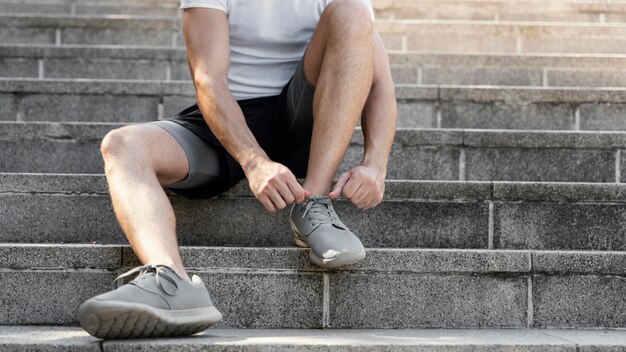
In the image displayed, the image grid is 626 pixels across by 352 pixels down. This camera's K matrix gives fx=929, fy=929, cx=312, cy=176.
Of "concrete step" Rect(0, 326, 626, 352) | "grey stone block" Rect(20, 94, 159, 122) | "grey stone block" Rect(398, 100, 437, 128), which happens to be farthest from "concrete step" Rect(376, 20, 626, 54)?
"concrete step" Rect(0, 326, 626, 352)

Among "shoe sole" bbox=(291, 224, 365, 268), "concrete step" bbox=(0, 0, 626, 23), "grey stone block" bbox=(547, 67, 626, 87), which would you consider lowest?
"shoe sole" bbox=(291, 224, 365, 268)

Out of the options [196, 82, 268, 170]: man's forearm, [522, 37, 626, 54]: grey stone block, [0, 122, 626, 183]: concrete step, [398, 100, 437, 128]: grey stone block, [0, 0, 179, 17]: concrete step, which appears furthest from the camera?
[0, 0, 179, 17]: concrete step

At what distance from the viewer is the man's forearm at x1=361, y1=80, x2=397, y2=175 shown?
2720mm

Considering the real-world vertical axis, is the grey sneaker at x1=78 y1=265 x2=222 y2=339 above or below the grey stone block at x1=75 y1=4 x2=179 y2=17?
below

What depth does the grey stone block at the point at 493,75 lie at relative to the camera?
4715mm

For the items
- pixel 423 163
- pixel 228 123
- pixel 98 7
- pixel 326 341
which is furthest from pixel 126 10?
pixel 326 341

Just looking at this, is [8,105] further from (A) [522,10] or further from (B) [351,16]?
(A) [522,10]

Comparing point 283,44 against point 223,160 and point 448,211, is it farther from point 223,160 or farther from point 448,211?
point 448,211

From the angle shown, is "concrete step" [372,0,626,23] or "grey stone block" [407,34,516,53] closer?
"grey stone block" [407,34,516,53]

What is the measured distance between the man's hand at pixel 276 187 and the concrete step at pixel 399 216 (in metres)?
0.42

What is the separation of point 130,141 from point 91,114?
5.22ft

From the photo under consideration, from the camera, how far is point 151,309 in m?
2.19

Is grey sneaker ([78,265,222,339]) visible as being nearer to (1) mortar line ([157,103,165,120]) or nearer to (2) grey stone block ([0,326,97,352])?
(2) grey stone block ([0,326,97,352])

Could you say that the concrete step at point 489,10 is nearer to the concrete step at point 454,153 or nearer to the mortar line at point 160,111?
the mortar line at point 160,111
